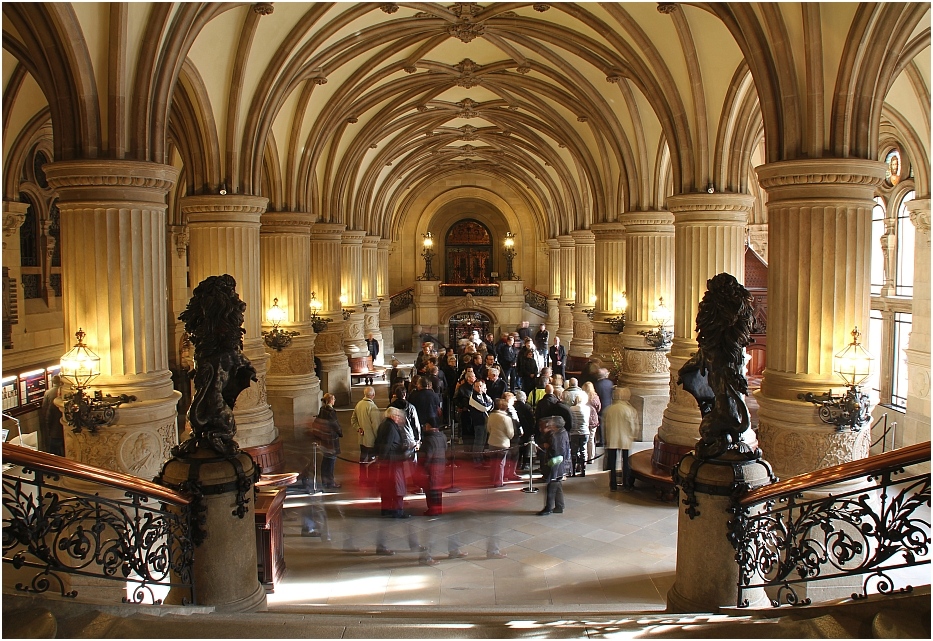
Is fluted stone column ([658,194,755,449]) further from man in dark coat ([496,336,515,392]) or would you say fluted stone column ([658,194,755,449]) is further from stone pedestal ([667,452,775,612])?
stone pedestal ([667,452,775,612])

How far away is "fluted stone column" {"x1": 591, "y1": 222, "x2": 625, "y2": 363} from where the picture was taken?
62.4 ft

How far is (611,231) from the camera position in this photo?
1938 cm

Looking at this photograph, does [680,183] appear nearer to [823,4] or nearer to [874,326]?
[823,4]

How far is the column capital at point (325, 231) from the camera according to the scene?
20031 mm

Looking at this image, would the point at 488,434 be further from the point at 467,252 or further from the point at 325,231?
the point at 467,252

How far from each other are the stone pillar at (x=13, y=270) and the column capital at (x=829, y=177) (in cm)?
1430

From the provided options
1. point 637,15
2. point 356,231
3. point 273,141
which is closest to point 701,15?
point 637,15

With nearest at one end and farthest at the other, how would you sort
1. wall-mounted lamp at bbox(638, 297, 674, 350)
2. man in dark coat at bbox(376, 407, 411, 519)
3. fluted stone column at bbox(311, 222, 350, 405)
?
1. man in dark coat at bbox(376, 407, 411, 519)
2. wall-mounted lamp at bbox(638, 297, 674, 350)
3. fluted stone column at bbox(311, 222, 350, 405)

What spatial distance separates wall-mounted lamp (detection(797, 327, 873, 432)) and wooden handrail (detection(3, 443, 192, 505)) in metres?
6.61

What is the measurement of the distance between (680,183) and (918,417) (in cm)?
631

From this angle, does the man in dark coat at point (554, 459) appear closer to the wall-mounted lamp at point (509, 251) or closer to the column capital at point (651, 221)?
the column capital at point (651, 221)

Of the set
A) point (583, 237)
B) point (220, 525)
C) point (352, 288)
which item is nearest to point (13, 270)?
point (352, 288)

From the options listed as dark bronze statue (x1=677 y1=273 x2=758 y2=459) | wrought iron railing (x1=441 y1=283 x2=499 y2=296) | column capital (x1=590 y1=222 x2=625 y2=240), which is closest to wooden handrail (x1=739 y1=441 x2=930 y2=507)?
dark bronze statue (x1=677 y1=273 x2=758 y2=459)

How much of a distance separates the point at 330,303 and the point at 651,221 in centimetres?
846
